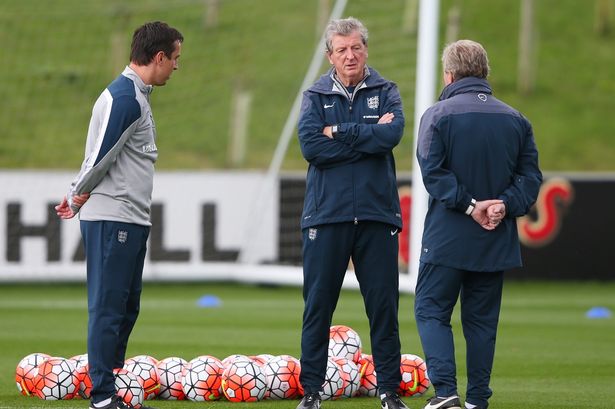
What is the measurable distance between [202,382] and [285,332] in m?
4.14

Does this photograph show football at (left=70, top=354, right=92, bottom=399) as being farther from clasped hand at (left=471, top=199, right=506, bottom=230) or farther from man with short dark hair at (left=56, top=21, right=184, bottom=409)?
clasped hand at (left=471, top=199, right=506, bottom=230)

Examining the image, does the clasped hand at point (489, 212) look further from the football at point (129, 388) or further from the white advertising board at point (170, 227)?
the white advertising board at point (170, 227)

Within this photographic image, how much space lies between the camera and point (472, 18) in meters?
31.0

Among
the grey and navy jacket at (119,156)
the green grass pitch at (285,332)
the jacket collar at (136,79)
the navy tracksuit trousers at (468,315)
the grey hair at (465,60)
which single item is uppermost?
the grey hair at (465,60)

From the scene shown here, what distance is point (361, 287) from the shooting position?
7164mm

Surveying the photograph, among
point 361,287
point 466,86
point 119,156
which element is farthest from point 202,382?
point 466,86

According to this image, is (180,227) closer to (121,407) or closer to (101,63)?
(101,63)

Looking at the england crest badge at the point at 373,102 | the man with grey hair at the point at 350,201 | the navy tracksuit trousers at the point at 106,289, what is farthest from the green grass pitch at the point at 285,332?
the england crest badge at the point at 373,102

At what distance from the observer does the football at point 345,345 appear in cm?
818

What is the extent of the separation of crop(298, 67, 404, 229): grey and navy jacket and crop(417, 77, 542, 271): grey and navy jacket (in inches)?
10.0

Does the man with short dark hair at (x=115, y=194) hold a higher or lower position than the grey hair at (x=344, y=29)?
lower

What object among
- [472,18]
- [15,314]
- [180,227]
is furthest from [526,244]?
[472,18]

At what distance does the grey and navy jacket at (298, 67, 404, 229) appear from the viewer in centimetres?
701

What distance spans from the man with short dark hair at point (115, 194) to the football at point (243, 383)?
943 millimetres
